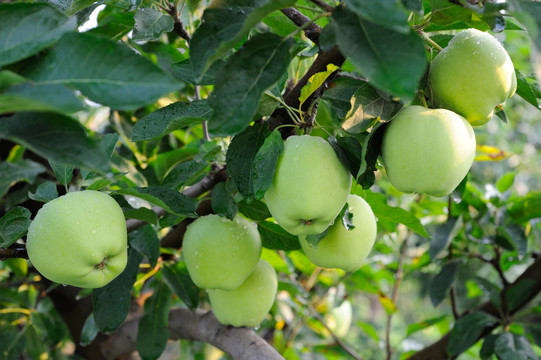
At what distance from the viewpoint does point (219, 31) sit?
0.58m

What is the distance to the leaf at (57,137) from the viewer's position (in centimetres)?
46

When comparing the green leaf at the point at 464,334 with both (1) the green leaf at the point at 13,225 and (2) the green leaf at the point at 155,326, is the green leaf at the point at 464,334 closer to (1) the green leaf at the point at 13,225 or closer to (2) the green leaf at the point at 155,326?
(2) the green leaf at the point at 155,326

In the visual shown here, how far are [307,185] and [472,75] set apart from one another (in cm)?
24

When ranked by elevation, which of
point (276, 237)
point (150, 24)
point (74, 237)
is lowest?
point (276, 237)

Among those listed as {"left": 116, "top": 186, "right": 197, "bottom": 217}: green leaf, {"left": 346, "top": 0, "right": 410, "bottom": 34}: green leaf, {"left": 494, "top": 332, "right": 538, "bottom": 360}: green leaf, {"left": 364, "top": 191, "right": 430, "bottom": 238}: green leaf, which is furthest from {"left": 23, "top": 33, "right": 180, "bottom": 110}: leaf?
{"left": 494, "top": 332, "right": 538, "bottom": 360}: green leaf

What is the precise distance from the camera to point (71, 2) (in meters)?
0.78

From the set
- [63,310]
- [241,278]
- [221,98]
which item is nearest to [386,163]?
[221,98]

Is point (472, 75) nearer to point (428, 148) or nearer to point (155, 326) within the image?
point (428, 148)

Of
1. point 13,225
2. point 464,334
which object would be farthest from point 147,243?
point 464,334

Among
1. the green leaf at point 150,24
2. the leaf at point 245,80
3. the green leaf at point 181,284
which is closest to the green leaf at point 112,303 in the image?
the green leaf at point 181,284

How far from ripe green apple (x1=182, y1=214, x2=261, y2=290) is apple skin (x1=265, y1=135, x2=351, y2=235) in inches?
7.2

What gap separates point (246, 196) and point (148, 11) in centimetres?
35

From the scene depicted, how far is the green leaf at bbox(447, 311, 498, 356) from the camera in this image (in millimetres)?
1196

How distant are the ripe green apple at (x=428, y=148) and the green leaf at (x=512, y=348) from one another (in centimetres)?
63
